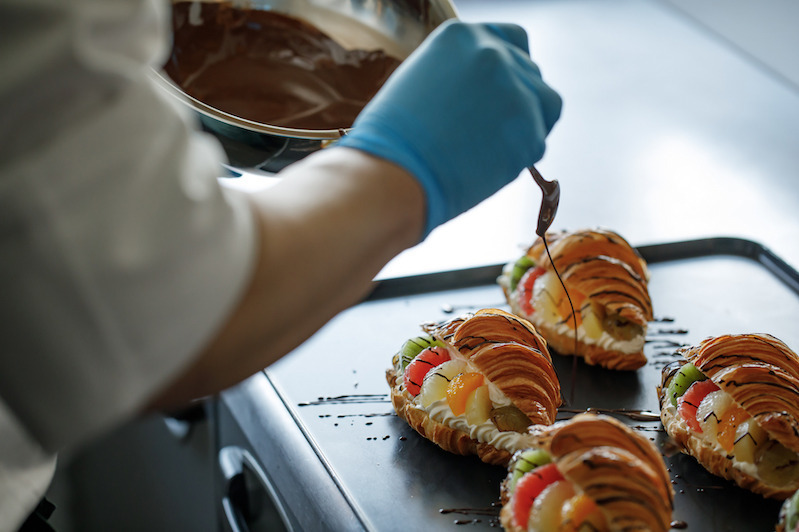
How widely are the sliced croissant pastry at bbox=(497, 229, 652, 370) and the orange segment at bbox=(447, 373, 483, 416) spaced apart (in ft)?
0.70

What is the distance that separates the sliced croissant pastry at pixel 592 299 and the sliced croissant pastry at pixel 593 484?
408 mm

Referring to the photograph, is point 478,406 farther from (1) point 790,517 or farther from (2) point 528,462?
(1) point 790,517

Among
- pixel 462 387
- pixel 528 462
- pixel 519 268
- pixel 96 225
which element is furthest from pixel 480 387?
pixel 96 225

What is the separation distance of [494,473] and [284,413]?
0.31 meters

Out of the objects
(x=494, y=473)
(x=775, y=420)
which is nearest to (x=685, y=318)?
(x=775, y=420)

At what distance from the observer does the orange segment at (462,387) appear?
1165 mm

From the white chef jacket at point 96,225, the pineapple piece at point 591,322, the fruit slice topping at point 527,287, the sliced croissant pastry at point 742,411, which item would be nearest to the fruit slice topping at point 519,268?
the fruit slice topping at point 527,287

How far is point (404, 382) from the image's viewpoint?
3.91 feet

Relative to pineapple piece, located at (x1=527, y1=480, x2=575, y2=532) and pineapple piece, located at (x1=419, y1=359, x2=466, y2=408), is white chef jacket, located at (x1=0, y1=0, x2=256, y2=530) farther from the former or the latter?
pineapple piece, located at (x1=419, y1=359, x2=466, y2=408)

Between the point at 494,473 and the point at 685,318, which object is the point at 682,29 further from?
the point at 494,473

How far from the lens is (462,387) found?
1.17 metres

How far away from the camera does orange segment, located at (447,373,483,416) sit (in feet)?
3.82

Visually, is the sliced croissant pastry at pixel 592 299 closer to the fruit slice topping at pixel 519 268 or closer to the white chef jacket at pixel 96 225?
the fruit slice topping at pixel 519 268

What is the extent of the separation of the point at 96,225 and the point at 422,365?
69 centimetres
